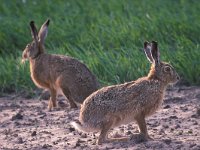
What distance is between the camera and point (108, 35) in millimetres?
11398

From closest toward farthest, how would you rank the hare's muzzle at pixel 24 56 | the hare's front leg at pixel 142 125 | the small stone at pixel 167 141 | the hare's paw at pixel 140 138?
1. the small stone at pixel 167 141
2. the hare's paw at pixel 140 138
3. the hare's front leg at pixel 142 125
4. the hare's muzzle at pixel 24 56

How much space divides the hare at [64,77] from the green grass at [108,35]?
0.42 metres

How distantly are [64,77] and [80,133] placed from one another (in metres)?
1.62

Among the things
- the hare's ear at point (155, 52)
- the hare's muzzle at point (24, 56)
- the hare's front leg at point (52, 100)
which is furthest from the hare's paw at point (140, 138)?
the hare's muzzle at point (24, 56)

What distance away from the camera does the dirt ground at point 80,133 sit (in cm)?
758

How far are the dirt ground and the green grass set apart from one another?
1.62ft

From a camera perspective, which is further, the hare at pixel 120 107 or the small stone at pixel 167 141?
the hare at pixel 120 107

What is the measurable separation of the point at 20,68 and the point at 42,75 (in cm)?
76

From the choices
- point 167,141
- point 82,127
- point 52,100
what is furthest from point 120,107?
point 52,100

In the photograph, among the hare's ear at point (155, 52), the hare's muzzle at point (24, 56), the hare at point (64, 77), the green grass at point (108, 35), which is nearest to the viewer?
the hare's ear at point (155, 52)

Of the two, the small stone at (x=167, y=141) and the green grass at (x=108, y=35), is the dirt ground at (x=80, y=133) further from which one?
the green grass at (x=108, y=35)

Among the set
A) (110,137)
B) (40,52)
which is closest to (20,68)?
(40,52)

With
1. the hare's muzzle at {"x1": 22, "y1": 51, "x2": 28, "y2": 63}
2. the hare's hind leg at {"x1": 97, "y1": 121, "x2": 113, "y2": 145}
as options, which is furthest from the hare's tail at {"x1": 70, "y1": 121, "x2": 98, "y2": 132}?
the hare's muzzle at {"x1": 22, "y1": 51, "x2": 28, "y2": 63}

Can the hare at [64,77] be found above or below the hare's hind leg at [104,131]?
above
